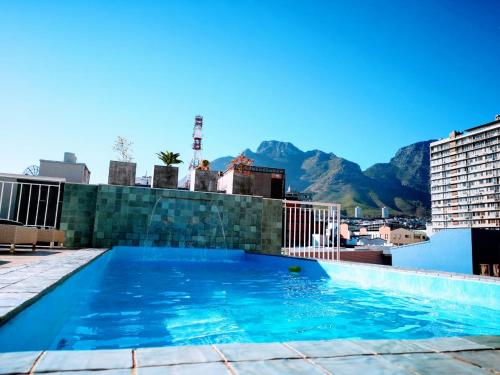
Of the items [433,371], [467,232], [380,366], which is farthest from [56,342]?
[467,232]

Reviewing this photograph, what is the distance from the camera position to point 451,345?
146 cm

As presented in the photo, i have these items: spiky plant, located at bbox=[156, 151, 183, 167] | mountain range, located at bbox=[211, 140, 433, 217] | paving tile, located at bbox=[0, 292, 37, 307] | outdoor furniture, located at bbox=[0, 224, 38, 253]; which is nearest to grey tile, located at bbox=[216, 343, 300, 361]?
paving tile, located at bbox=[0, 292, 37, 307]

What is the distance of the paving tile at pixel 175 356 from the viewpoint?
1.12m

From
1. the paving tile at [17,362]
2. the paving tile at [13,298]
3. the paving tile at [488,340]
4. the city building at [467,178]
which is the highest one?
the city building at [467,178]

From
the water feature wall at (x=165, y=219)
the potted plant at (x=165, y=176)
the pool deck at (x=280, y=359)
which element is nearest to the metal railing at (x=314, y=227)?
the water feature wall at (x=165, y=219)

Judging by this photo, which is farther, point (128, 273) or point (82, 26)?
point (82, 26)

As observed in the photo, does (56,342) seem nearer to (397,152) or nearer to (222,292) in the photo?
(222,292)

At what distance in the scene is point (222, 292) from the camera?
176 inches

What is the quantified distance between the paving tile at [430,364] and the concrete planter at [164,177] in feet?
26.0

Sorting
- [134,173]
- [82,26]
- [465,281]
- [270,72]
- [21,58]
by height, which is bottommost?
[465,281]

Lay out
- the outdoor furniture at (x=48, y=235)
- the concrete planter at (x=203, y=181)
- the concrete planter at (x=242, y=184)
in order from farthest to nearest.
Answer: the concrete planter at (x=242, y=184) < the concrete planter at (x=203, y=181) < the outdoor furniture at (x=48, y=235)

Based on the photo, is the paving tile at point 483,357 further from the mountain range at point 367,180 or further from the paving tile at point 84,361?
the mountain range at point 367,180

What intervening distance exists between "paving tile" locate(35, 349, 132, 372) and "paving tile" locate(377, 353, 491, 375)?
3.17 ft

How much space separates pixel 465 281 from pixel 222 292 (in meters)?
2.99
